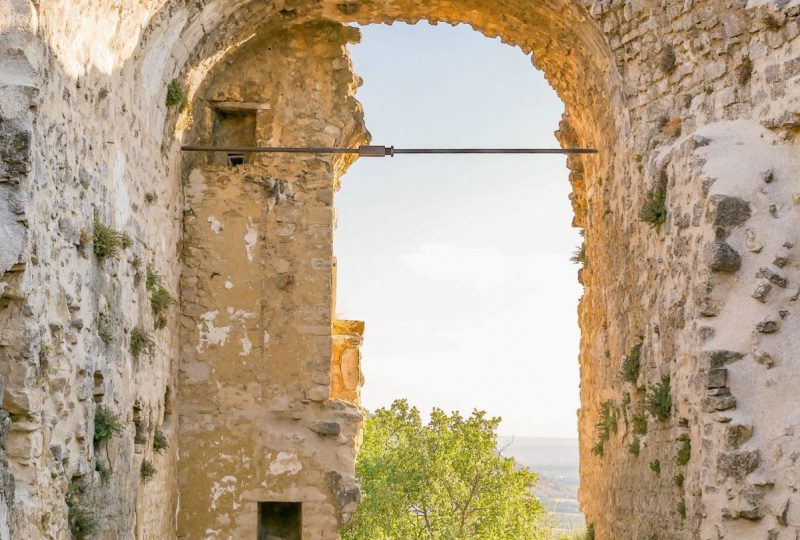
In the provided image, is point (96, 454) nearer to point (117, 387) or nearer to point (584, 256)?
point (117, 387)

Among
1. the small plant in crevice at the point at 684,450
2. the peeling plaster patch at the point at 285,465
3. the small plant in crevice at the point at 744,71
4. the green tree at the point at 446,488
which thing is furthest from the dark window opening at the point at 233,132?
the green tree at the point at 446,488

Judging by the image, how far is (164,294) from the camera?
411 inches

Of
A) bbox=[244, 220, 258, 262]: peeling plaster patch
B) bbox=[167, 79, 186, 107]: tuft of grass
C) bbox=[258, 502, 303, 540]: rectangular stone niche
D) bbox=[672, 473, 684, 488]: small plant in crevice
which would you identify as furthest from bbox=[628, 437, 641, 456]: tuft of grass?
bbox=[167, 79, 186, 107]: tuft of grass

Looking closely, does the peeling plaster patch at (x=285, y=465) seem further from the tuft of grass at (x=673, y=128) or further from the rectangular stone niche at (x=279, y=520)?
the tuft of grass at (x=673, y=128)

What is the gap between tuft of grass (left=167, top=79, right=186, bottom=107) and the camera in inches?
419

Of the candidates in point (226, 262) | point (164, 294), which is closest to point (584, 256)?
point (226, 262)

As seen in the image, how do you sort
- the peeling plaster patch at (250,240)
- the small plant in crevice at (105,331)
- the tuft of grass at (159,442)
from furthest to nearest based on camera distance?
1. the peeling plaster patch at (250,240)
2. the tuft of grass at (159,442)
3. the small plant in crevice at (105,331)

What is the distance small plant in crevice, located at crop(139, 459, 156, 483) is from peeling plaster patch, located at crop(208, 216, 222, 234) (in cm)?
300

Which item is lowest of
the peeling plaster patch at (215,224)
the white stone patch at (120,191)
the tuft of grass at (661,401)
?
the tuft of grass at (661,401)

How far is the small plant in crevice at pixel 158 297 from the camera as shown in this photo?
33.1ft

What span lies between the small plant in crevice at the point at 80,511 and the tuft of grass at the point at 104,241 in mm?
1737

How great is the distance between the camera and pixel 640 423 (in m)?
10.0

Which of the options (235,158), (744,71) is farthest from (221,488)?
(744,71)

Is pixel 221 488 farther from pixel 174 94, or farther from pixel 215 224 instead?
pixel 174 94
